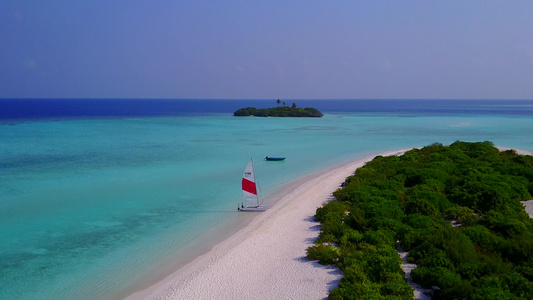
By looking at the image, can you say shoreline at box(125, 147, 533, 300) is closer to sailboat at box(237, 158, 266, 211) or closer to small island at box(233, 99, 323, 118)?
sailboat at box(237, 158, 266, 211)

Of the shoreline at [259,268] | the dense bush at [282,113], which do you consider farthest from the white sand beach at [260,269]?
the dense bush at [282,113]

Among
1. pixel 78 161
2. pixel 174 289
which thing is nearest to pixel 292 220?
pixel 174 289

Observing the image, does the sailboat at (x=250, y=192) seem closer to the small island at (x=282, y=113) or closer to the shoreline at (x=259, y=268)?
the shoreline at (x=259, y=268)

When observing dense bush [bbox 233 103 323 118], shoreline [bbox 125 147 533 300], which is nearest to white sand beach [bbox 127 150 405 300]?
shoreline [bbox 125 147 533 300]

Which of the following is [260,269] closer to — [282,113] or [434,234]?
[434,234]

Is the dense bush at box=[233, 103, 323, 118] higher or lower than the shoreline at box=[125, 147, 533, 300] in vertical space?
higher

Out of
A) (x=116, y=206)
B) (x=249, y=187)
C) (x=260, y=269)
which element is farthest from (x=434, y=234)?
(x=116, y=206)

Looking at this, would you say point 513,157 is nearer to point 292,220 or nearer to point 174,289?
point 292,220
